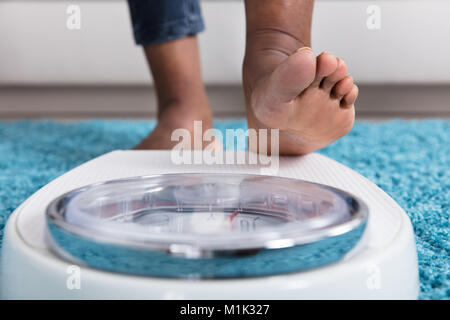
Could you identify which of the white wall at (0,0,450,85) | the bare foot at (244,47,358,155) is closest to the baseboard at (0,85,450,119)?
the white wall at (0,0,450,85)

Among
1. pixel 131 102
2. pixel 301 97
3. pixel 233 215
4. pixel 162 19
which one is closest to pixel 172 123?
pixel 162 19

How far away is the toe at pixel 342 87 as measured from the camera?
654 mm

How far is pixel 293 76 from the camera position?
61cm

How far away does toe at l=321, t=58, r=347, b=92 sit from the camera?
0.63 meters

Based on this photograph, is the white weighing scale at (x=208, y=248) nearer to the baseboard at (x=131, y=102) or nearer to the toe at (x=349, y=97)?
the toe at (x=349, y=97)

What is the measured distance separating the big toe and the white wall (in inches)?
40.2

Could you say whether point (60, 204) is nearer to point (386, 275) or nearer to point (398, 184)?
point (386, 275)

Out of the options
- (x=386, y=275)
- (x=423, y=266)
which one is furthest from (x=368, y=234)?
(x=423, y=266)

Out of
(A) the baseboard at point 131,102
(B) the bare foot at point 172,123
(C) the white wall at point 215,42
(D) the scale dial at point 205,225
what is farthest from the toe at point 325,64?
(A) the baseboard at point 131,102

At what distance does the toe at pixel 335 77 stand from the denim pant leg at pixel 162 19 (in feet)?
1.59

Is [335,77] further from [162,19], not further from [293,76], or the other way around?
[162,19]

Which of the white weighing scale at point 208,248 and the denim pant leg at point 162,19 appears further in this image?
the denim pant leg at point 162,19

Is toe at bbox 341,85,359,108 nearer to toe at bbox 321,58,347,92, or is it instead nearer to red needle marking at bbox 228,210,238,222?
toe at bbox 321,58,347,92

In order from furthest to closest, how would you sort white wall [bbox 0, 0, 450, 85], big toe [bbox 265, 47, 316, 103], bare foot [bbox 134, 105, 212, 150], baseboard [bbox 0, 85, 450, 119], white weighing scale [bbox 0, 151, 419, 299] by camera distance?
baseboard [bbox 0, 85, 450, 119] < white wall [bbox 0, 0, 450, 85] < bare foot [bbox 134, 105, 212, 150] < big toe [bbox 265, 47, 316, 103] < white weighing scale [bbox 0, 151, 419, 299]
